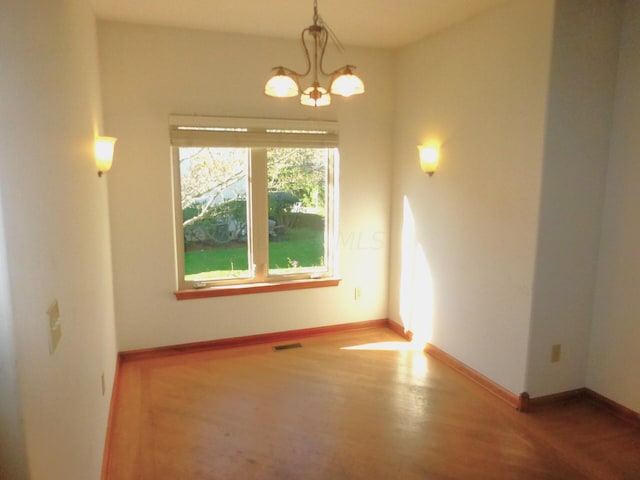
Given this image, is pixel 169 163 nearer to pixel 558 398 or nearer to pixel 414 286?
pixel 414 286

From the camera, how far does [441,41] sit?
11.3 feet

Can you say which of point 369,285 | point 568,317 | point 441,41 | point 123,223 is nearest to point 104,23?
point 123,223

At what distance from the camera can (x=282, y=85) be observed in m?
2.12

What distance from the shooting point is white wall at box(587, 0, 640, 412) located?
262 cm

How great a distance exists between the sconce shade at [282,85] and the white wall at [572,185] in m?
1.55

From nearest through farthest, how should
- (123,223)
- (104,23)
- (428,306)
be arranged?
(104,23), (123,223), (428,306)

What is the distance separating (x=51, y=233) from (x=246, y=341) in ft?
8.78

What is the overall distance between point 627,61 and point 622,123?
14.4 inches

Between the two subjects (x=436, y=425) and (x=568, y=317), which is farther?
(x=568, y=317)

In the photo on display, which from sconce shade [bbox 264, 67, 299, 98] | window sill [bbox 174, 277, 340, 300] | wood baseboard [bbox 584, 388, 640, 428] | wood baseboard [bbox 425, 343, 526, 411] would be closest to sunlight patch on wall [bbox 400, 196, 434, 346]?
wood baseboard [bbox 425, 343, 526, 411]

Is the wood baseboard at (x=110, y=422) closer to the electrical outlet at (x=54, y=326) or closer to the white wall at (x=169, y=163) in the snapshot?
the white wall at (x=169, y=163)

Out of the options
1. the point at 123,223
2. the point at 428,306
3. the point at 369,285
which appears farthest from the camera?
the point at 369,285

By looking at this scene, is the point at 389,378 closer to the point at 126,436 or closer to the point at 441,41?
the point at 126,436

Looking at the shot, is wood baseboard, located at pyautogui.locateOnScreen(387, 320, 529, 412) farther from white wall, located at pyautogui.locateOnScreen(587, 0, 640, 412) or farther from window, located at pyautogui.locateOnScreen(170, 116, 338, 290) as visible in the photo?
window, located at pyautogui.locateOnScreen(170, 116, 338, 290)
